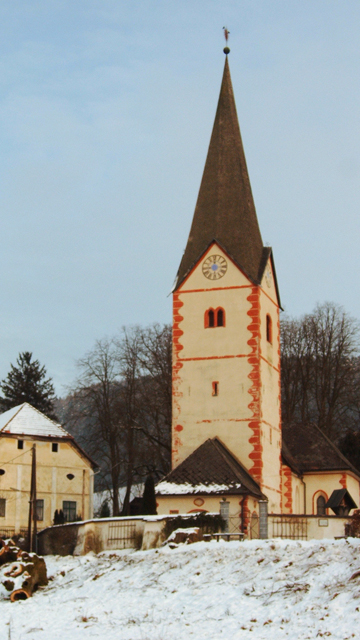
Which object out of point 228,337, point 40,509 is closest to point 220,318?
point 228,337

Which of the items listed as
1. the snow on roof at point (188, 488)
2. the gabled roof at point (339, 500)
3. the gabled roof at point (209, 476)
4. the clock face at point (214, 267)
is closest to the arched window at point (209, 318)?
the clock face at point (214, 267)

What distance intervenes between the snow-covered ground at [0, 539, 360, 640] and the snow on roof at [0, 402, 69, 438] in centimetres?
1455

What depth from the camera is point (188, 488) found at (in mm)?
34312

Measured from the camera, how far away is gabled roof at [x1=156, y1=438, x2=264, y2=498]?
111 ft

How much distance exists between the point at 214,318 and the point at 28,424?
378 inches

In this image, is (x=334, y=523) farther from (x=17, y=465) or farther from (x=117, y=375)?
(x=117, y=375)

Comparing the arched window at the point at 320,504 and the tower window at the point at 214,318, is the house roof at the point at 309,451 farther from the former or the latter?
the tower window at the point at 214,318

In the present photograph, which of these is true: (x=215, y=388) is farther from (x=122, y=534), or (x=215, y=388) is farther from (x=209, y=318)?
(x=122, y=534)

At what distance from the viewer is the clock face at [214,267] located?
39.1m

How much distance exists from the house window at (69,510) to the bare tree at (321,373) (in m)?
17.6

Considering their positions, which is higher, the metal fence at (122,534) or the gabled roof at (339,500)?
the gabled roof at (339,500)

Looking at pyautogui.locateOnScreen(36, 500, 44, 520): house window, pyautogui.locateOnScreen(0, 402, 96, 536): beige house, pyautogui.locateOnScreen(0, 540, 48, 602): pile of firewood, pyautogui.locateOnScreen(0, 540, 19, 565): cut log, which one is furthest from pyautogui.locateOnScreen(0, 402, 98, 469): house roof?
pyautogui.locateOnScreen(0, 540, 48, 602): pile of firewood

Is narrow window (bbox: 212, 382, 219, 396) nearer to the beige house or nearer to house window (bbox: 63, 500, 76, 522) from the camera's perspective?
the beige house

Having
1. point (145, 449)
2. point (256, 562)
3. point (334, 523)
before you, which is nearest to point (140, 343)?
point (145, 449)
